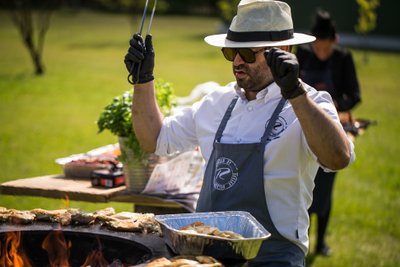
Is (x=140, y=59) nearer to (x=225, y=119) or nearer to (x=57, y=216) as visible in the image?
(x=225, y=119)

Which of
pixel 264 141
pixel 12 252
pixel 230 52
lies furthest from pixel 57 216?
pixel 230 52

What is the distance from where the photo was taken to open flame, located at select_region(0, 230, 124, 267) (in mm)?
3484

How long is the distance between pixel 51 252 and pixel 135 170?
5.45ft

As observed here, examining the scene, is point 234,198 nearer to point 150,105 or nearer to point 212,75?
point 150,105

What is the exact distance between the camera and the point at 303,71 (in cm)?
731

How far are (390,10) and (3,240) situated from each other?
31645 millimetres

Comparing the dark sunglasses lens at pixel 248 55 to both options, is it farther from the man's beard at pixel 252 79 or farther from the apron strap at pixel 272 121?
the apron strap at pixel 272 121

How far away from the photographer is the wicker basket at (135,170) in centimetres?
521

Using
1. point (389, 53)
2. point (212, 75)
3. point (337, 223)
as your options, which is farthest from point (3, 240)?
point (389, 53)

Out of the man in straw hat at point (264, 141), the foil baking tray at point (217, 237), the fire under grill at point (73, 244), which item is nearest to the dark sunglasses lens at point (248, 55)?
the man in straw hat at point (264, 141)

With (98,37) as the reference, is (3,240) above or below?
above

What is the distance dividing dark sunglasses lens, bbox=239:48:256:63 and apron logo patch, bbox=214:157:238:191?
49 cm

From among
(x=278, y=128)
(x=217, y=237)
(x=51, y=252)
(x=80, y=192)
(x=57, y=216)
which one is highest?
(x=278, y=128)

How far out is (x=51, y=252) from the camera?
3592mm
